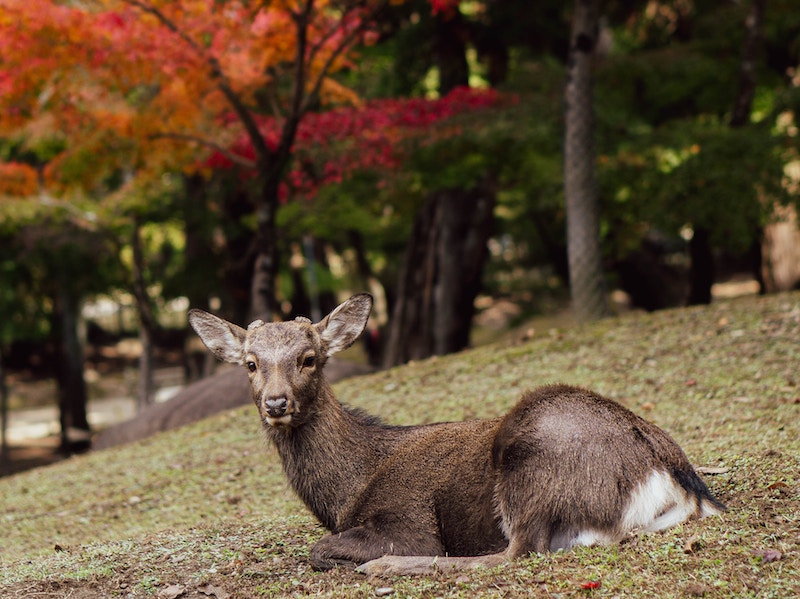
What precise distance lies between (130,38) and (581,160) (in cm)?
548

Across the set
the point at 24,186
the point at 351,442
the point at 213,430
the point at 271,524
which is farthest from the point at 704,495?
the point at 24,186

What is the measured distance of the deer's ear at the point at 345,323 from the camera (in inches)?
187

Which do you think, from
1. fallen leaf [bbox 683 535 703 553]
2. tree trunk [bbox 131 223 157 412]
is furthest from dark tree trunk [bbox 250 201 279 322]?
fallen leaf [bbox 683 535 703 553]

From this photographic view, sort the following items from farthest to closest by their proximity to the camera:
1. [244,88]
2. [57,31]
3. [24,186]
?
[24,186], [244,88], [57,31]

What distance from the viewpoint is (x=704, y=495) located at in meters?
4.23

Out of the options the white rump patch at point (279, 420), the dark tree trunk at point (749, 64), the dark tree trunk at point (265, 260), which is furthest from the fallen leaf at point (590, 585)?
the dark tree trunk at point (749, 64)

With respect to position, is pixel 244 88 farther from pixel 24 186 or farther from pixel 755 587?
pixel 755 587

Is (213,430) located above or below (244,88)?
below

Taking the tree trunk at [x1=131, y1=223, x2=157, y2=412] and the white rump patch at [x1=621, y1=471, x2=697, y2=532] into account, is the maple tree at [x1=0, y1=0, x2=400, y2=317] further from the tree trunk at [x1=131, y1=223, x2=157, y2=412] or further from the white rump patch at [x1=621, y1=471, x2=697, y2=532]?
the white rump patch at [x1=621, y1=471, x2=697, y2=532]

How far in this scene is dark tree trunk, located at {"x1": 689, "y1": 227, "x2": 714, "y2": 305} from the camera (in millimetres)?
13453

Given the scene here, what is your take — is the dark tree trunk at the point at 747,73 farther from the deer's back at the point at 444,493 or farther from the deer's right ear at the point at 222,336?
the deer's right ear at the point at 222,336

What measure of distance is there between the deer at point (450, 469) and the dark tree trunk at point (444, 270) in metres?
10.2

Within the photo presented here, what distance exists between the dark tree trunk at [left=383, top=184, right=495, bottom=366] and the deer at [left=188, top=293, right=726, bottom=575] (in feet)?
33.5

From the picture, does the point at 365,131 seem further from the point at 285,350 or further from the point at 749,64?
the point at 285,350
